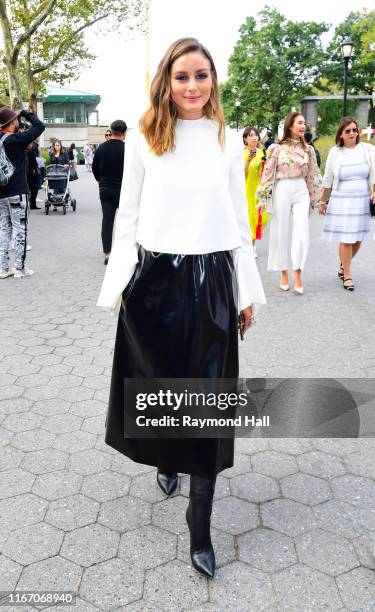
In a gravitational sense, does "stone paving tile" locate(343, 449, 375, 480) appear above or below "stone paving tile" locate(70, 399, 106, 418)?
above

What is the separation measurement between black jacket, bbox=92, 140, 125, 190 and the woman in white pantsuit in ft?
7.04

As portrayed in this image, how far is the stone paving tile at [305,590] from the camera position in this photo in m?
2.21

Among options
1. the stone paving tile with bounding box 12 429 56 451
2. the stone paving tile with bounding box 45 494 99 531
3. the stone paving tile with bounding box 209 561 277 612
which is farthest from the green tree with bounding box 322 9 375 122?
the stone paving tile with bounding box 209 561 277 612

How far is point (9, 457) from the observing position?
327 centimetres

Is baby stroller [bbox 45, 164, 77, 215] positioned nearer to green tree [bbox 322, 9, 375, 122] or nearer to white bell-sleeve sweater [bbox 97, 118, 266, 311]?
white bell-sleeve sweater [bbox 97, 118, 266, 311]

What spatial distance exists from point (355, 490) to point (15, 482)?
1776 millimetres

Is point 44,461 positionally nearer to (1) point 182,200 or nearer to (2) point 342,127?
(1) point 182,200

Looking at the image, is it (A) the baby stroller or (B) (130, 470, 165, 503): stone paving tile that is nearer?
(B) (130, 470, 165, 503): stone paving tile

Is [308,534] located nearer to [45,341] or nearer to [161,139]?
[161,139]

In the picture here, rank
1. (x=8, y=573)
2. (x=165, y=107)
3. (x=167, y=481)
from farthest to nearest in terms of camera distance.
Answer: (x=167, y=481)
(x=8, y=573)
(x=165, y=107)

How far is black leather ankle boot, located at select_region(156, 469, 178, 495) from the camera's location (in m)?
2.93

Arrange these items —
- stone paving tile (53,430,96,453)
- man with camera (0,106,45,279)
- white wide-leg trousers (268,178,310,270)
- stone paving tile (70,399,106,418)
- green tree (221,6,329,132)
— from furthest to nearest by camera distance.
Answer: green tree (221,6,329,132)
man with camera (0,106,45,279)
white wide-leg trousers (268,178,310,270)
stone paving tile (70,399,106,418)
stone paving tile (53,430,96,453)

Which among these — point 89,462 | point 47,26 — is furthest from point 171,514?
point 47,26

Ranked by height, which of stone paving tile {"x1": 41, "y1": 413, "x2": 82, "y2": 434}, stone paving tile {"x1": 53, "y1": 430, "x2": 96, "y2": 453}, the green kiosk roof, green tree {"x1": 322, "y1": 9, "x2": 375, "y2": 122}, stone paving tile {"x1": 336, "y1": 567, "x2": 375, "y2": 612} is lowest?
stone paving tile {"x1": 41, "y1": 413, "x2": 82, "y2": 434}
